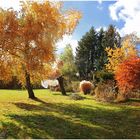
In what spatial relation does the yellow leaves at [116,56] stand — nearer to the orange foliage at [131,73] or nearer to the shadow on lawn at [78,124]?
the orange foliage at [131,73]

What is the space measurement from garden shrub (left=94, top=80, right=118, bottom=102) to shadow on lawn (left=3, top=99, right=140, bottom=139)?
23.6 ft

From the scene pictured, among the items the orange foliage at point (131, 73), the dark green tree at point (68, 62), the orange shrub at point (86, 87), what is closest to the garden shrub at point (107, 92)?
the orange foliage at point (131, 73)

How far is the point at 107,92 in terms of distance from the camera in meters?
30.2

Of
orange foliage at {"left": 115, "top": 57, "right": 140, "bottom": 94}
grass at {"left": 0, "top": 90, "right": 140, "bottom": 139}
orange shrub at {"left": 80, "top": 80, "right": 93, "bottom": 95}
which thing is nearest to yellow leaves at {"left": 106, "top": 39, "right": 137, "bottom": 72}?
orange shrub at {"left": 80, "top": 80, "right": 93, "bottom": 95}

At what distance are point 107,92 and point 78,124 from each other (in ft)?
45.7

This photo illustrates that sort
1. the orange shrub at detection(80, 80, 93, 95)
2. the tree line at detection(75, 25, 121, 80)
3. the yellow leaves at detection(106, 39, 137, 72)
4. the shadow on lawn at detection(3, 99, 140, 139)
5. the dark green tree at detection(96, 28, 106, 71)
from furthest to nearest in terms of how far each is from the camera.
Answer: the tree line at detection(75, 25, 121, 80)
the dark green tree at detection(96, 28, 106, 71)
the orange shrub at detection(80, 80, 93, 95)
the yellow leaves at detection(106, 39, 137, 72)
the shadow on lawn at detection(3, 99, 140, 139)

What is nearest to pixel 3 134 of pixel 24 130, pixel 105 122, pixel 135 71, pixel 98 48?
pixel 24 130

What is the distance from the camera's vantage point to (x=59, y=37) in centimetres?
2681

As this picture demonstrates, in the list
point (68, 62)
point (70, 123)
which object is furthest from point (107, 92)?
point (68, 62)

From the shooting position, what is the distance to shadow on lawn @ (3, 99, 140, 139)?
14242 millimetres

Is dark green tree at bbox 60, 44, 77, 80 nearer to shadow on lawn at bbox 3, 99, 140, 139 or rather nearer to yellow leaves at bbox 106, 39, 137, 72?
yellow leaves at bbox 106, 39, 137, 72

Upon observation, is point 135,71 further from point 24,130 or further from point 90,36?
point 90,36

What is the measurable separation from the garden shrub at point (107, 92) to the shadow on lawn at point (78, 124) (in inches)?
283

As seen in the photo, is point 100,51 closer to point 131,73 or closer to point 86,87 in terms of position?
point 86,87
